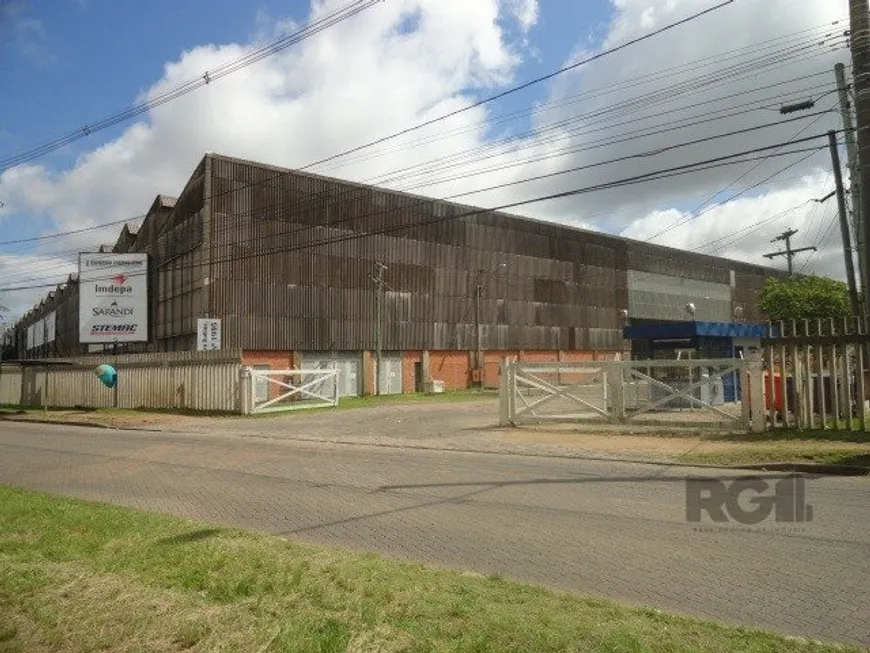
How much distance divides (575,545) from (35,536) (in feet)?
17.2

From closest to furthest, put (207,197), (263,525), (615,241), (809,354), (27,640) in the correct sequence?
(27,640) → (263,525) → (809,354) → (207,197) → (615,241)

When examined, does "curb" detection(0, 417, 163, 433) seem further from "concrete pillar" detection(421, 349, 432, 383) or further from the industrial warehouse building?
"concrete pillar" detection(421, 349, 432, 383)

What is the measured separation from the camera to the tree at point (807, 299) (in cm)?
5188

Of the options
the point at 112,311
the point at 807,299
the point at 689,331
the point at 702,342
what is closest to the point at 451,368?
the point at 112,311

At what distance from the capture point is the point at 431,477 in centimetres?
1085

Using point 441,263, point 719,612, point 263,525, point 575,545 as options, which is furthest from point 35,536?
point 441,263

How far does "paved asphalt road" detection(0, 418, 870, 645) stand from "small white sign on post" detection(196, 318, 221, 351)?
21.1 metres

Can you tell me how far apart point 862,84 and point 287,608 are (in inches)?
548

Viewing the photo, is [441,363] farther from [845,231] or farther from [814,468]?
[814,468]

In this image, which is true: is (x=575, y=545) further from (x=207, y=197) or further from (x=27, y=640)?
(x=207, y=197)

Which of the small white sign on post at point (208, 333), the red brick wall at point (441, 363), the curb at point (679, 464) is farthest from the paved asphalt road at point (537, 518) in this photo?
the red brick wall at point (441, 363)

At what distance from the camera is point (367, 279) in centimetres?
4253

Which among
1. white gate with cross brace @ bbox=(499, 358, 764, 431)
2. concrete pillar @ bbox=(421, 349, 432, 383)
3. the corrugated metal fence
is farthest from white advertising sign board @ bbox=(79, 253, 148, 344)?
white gate with cross brace @ bbox=(499, 358, 764, 431)

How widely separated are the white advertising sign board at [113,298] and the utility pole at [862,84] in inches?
1500
